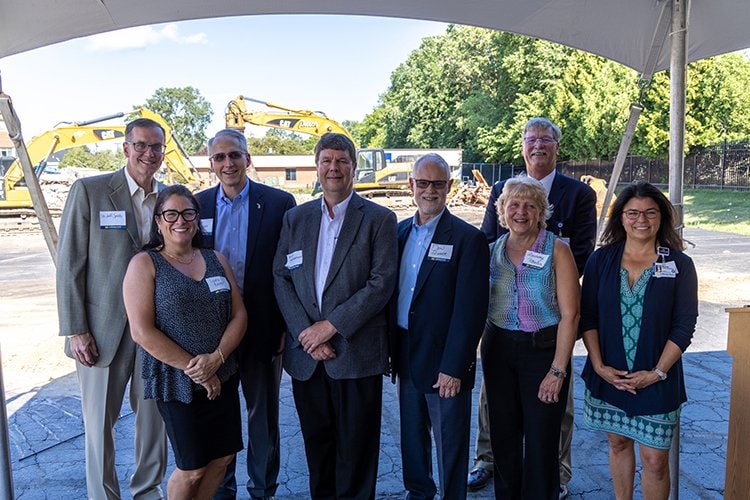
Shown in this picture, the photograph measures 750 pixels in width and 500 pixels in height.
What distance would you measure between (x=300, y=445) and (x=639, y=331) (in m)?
2.46

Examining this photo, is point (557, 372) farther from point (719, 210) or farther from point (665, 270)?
point (719, 210)

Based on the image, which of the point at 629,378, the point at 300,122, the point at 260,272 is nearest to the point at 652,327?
the point at 629,378

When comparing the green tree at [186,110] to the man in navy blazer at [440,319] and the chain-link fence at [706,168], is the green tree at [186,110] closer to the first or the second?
the chain-link fence at [706,168]

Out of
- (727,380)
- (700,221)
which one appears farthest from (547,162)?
(700,221)

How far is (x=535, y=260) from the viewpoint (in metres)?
2.53

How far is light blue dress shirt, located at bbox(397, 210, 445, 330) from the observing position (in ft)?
8.64

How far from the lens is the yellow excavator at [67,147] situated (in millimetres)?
16578

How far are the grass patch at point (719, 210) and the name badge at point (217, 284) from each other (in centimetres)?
1711

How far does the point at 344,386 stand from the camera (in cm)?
264

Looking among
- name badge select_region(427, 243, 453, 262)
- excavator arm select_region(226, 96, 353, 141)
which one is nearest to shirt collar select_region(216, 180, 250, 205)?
name badge select_region(427, 243, 453, 262)

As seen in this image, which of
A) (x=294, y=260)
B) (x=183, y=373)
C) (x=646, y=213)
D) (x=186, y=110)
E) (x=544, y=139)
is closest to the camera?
(x=183, y=373)

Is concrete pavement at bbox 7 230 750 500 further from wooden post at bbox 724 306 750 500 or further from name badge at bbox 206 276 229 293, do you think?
name badge at bbox 206 276 229 293

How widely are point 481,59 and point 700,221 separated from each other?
924 inches

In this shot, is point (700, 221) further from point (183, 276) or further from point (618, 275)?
point (183, 276)
